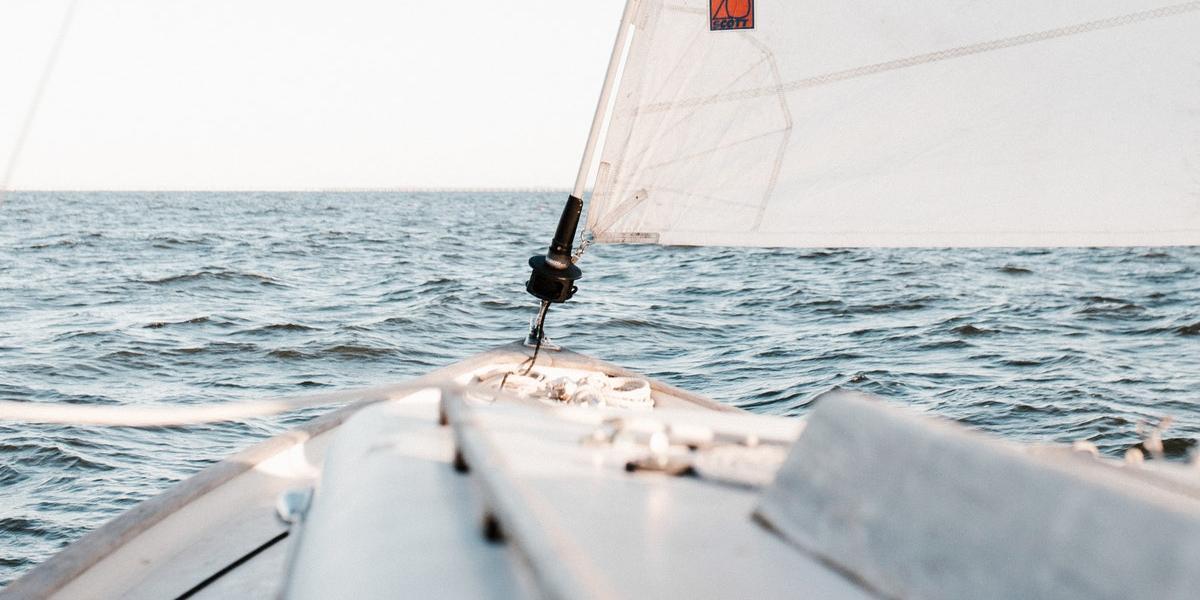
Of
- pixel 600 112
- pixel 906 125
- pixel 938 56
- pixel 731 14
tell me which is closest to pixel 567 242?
pixel 600 112

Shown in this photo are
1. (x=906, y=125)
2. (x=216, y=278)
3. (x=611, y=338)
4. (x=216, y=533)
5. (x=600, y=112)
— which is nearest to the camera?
(x=216, y=533)

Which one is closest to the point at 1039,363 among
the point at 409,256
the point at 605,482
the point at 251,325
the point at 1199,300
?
the point at 1199,300

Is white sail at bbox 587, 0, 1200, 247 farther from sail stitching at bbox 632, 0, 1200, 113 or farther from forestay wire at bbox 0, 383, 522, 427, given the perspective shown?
forestay wire at bbox 0, 383, 522, 427

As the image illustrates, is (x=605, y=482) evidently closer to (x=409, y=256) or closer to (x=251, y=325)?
(x=251, y=325)

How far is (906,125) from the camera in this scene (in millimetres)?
2934

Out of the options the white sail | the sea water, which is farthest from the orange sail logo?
the sea water

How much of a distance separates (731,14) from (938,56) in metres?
0.61

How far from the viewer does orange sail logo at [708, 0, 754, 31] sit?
2.97m

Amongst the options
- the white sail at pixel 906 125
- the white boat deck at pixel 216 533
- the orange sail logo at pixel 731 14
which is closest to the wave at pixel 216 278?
the white boat deck at pixel 216 533

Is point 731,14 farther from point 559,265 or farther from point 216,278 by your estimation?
point 216,278

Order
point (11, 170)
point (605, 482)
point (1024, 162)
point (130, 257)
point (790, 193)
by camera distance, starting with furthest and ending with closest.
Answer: point (130, 257) → point (790, 193) → point (1024, 162) → point (11, 170) → point (605, 482)

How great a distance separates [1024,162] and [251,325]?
387 inches

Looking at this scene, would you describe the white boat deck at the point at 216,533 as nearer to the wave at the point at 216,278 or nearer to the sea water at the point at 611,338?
the sea water at the point at 611,338

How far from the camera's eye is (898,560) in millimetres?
1236
